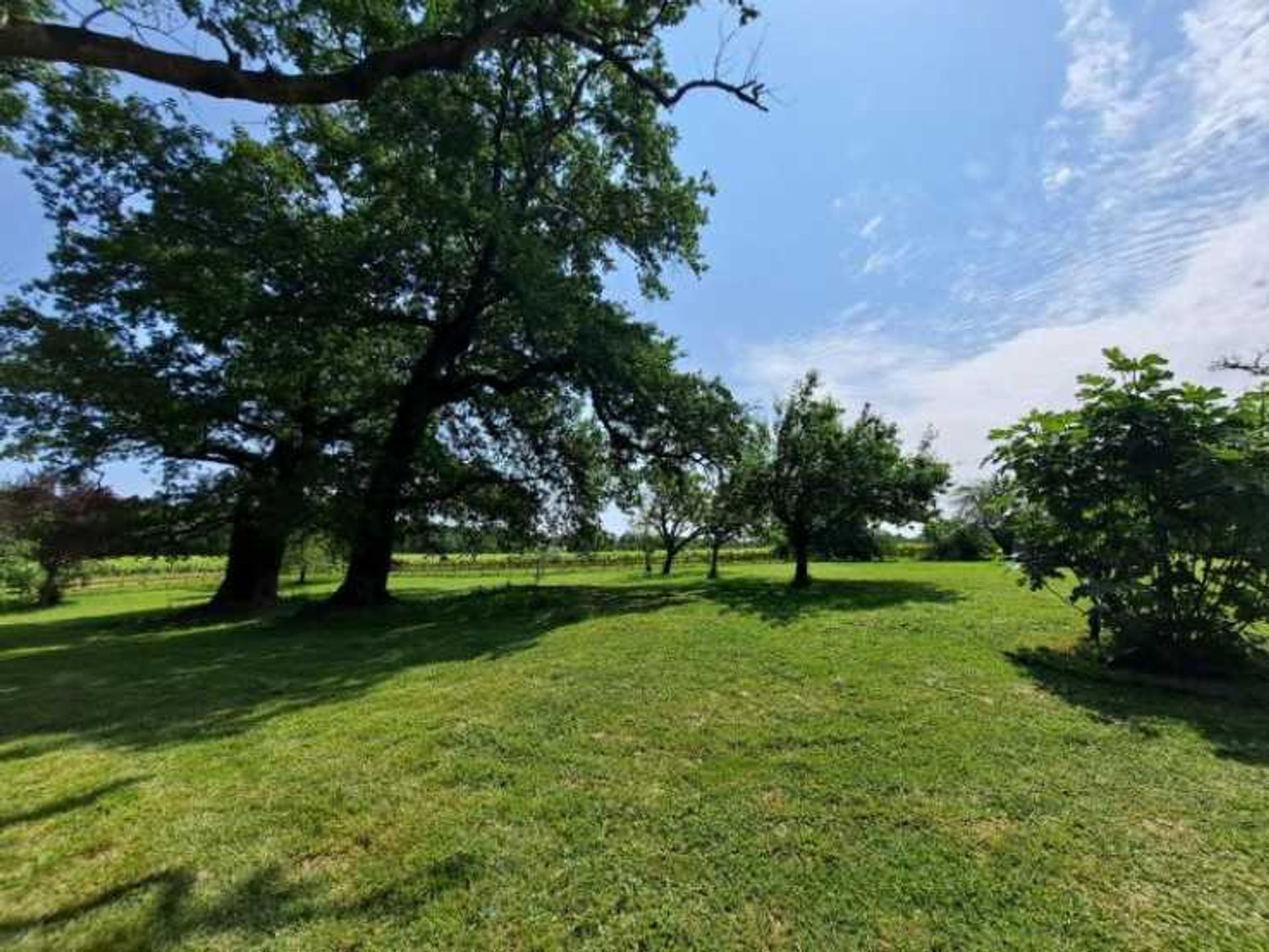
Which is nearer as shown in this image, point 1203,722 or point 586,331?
point 1203,722

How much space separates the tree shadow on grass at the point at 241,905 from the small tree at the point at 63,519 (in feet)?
48.2

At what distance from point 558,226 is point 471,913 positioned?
14.1 m

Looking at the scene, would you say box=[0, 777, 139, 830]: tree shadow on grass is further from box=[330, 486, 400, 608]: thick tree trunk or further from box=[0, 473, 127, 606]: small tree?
box=[0, 473, 127, 606]: small tree

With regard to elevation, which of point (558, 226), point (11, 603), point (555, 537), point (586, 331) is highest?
point (558, 226)

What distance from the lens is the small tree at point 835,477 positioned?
50.1 feet

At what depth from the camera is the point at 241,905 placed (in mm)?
2398

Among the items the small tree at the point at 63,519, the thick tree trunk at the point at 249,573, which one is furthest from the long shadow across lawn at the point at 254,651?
the small tree at the point at 63,519

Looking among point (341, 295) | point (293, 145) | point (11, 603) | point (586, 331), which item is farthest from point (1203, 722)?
point (11, 603)

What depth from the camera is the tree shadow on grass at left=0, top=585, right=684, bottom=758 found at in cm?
515

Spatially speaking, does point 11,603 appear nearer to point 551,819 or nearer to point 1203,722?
point 551,819

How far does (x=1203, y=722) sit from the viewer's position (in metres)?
4.28

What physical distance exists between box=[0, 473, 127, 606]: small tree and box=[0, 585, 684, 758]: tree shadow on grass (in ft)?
6.75

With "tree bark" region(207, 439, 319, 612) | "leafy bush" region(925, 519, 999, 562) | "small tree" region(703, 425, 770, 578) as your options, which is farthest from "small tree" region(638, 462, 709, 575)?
"leafy bush" region(925, 519, 999, 562)

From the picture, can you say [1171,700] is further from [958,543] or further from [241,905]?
[958,543]
